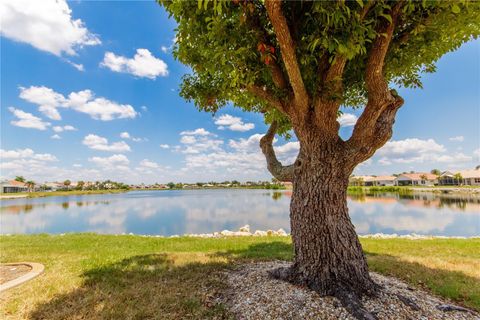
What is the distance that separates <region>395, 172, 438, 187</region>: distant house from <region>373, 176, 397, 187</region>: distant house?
1.55m

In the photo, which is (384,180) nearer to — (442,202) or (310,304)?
(442,202)

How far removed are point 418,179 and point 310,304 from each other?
93976mm

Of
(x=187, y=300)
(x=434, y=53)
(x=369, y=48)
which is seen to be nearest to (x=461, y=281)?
(x=434, y=53)

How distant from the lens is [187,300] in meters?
3.59

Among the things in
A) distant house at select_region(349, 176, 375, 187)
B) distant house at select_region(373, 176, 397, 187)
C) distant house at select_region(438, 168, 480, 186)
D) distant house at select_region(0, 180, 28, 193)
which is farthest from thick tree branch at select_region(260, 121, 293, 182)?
distant house at select_region(0, 180, 28, 193)

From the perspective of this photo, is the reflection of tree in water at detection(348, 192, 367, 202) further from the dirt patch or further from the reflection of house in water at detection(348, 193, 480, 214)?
the dirt patch

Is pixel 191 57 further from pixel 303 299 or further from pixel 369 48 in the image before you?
pixel 303 299

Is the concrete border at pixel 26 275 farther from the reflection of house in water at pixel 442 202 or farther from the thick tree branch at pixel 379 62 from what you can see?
the reflection of house in water at pixel 442 202

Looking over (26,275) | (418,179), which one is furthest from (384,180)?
(26,275)

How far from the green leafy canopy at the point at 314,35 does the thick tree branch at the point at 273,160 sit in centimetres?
140

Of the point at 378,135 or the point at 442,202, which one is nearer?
the point at 378,135

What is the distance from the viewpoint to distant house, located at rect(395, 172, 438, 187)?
7594 centimetres

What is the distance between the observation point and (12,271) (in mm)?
5051

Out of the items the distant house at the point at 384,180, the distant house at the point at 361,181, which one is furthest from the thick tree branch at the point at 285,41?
the distant house at the point at 384,180
